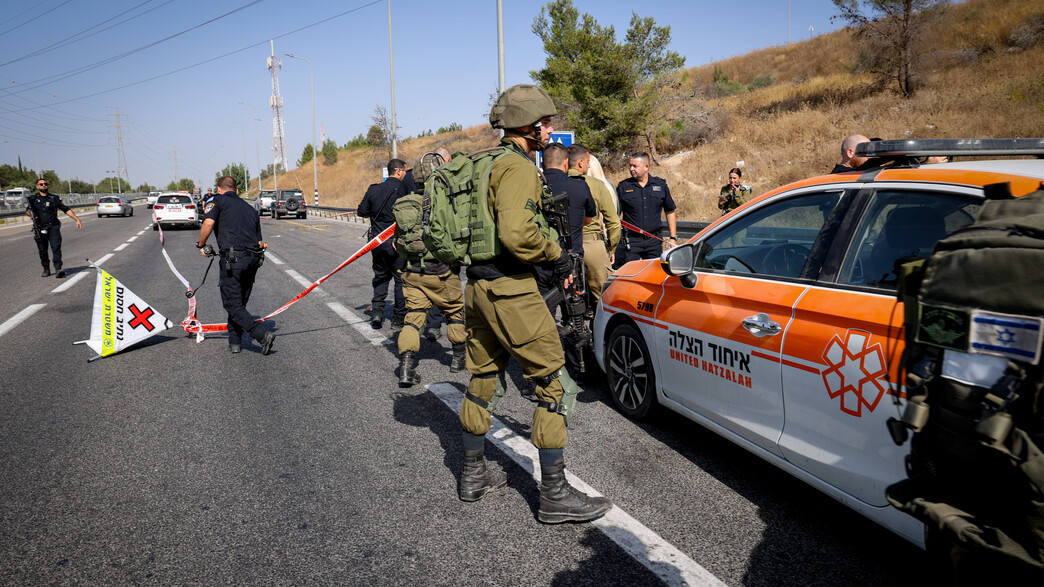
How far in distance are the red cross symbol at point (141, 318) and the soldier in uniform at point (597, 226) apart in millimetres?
4815

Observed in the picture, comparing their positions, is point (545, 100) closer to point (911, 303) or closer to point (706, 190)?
point (911, 303)

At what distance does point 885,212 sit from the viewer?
2744 mm

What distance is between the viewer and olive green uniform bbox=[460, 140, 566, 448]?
2.92 m

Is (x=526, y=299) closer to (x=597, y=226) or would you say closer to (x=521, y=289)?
(x=521, y=289)

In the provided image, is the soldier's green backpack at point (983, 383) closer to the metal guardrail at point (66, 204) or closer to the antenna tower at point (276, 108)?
the metal guardrail at point (66, 204)

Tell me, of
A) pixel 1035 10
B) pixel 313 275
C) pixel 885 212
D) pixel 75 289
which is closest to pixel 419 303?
pixel 885 212

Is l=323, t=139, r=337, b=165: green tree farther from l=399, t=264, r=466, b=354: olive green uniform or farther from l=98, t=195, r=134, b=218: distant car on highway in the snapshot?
l=399, t=264, r=466, b=354: olive green uniform

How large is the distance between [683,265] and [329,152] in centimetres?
9591

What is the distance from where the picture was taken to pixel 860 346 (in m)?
2.51

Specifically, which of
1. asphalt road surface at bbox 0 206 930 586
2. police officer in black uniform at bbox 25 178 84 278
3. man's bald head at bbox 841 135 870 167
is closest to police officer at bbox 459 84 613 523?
asphalt road surface at bbox 0 206 930 586

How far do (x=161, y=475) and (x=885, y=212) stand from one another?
4094 millimetres

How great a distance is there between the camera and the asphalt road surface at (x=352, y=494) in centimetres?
269

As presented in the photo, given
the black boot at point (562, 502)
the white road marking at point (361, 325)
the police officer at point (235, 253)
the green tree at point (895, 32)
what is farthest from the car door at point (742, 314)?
the green tree at point (895, 32)

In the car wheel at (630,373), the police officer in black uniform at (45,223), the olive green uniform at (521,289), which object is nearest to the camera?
the olive green uniform at (521,289)
